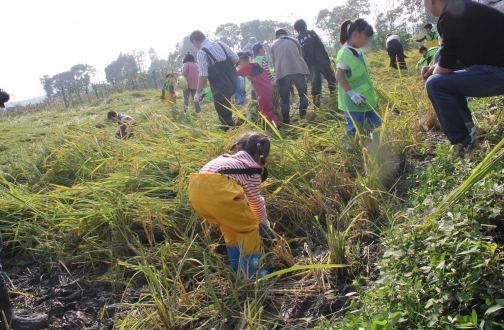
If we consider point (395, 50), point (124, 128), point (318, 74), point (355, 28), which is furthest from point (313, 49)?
point (124, 128)

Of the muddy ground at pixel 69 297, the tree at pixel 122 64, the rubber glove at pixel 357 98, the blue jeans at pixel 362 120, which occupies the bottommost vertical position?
the muddy ground at pixel 69 297

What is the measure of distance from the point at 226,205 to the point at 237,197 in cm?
8

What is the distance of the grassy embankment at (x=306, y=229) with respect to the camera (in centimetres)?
141

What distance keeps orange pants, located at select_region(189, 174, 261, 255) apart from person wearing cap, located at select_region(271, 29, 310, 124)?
2.98m

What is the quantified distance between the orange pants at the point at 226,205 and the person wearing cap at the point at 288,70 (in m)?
2.98

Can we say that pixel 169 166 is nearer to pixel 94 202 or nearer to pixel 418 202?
pixel 94 202

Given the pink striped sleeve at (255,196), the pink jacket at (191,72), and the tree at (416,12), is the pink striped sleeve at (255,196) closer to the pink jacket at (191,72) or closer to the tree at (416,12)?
the pink jacket at (191,72)

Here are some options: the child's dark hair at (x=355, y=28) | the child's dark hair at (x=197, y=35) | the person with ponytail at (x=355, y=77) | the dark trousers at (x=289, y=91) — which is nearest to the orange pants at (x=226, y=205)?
the person with ponytail at (x=355, y=77)

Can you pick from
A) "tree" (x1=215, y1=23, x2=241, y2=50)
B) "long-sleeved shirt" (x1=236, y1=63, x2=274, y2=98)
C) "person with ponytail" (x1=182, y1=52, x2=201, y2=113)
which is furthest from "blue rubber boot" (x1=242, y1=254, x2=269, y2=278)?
"tree" (x1=215, y1=23, x2=241, y2=50)

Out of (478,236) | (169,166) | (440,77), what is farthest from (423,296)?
(169,166)

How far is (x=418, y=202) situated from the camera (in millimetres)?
→ 2043

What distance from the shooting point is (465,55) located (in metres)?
2.16

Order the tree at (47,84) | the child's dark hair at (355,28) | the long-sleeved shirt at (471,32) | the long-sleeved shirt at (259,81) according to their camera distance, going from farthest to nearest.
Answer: the tree at (47,84) → the long-sleeved shirt at (259,81) → the child's dark hair at (355,28) → the long-sleeved shirt at (471,32)

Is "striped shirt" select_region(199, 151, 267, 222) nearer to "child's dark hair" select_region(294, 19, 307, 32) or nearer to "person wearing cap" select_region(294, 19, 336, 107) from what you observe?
"person wearing cap" select_region(294, 19, 336, 107)
